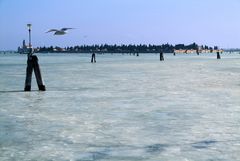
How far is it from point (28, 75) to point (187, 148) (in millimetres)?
9802

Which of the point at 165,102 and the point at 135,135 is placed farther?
the point at 165,102

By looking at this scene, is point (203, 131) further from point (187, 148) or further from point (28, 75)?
point (28, 75)

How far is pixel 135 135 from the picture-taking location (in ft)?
21.2

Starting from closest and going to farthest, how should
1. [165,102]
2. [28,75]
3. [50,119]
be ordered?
[50,119], [165,102], [28,75]

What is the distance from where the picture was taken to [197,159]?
5023 millimetres

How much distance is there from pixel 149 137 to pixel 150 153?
0.98 m

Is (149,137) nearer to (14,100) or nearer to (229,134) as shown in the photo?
(229,134)

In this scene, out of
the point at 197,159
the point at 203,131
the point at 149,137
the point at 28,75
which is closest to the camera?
the point at 197,159

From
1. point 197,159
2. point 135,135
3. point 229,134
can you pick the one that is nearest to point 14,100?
point 135,135

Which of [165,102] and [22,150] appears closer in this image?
[22,150]

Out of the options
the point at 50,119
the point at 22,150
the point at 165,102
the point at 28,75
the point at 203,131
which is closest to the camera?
the point at 22,150

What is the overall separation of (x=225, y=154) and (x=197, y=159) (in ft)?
1.55

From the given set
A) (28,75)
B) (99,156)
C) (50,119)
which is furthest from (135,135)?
(28,75)

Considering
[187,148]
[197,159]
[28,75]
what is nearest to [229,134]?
[187,148]
